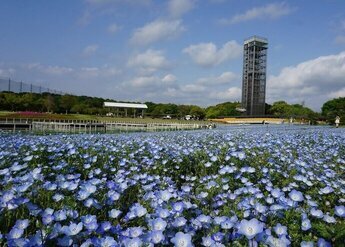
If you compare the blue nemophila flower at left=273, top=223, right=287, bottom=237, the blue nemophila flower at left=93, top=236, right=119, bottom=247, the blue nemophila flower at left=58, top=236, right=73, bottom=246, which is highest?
the blue nemophila flower at left=273, top=223, right=287, bottom=237

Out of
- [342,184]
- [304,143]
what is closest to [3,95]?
[304,143]

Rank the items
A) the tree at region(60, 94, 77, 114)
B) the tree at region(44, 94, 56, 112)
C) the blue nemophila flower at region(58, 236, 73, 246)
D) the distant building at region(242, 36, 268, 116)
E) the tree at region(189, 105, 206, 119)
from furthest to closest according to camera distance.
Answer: the tree at region(189, 105, 206, 119), the distant building at region(242, 36, 268, 116), the tree at region(60, 94, 77, 114), the tree at region(44, 94, 56, 112), the blue nemophila flower at region(58, 236, 73, 246)

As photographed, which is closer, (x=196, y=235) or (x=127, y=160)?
(x=196, y=235)

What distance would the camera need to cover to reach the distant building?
248 ft

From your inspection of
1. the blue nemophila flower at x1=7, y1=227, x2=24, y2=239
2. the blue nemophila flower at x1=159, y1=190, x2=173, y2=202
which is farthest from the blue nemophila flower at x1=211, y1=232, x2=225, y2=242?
the blue nemophila flower at x1=7, y1=227, x2=24, y2=239

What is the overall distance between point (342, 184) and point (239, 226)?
2539 millimetres

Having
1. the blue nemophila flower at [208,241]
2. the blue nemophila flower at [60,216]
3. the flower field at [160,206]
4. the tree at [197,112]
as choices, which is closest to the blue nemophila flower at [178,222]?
the flower field at [160,206]

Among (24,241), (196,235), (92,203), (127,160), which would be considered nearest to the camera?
(24,241)

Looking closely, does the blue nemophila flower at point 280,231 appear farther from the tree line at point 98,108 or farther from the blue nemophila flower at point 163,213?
the tree line at point 98,108

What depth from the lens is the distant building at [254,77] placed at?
75.6 metres

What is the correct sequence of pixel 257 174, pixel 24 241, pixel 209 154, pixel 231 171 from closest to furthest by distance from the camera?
pixel 24 241
pixel 231 171
pixel 257 174
pixel 209 154

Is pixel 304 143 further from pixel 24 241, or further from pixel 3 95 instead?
pixel 3 95

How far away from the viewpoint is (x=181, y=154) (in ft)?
17.6

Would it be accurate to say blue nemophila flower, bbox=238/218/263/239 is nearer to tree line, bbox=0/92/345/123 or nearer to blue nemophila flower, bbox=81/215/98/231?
blue nemophila flower, bbox=81/215/98/231
